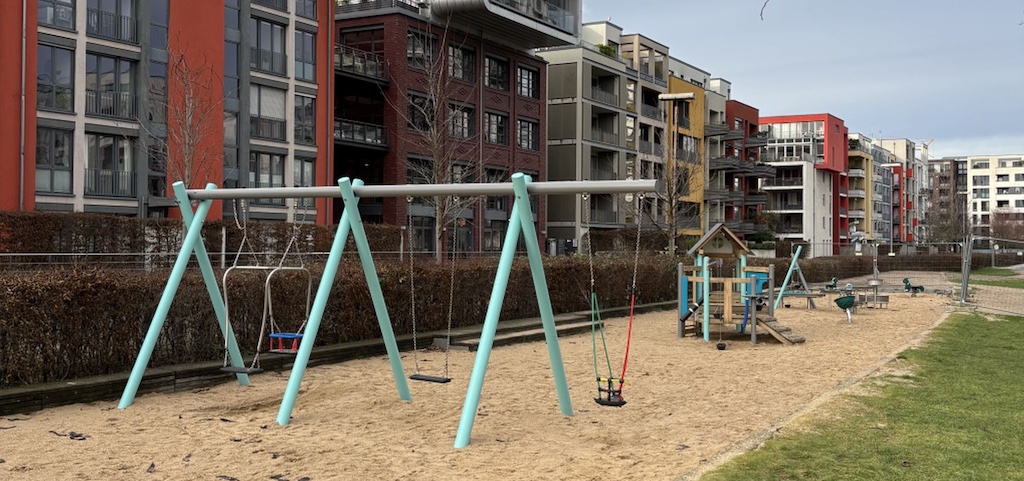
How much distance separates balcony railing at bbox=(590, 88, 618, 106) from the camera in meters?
60.9

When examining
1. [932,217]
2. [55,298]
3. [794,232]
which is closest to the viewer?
[55,298]

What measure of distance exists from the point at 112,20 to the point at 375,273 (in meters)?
27.1

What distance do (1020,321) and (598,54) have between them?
41700 millimetres

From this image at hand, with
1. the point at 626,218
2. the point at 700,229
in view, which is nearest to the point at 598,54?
the point at 626,218

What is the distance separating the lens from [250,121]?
124 feet

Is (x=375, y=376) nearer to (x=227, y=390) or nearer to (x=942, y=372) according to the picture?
(x=227, y=390)

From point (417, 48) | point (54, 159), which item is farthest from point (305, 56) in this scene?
point (54, 159)

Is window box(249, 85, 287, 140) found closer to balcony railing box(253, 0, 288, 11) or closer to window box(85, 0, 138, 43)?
balcony railing box(253, 0, 288, 11)

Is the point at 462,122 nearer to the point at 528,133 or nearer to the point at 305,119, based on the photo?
the point at 528,133

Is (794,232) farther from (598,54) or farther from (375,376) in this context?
(375,376)

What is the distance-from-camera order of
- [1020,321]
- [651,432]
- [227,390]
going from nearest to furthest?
[651,432]
[227,390]
[1020,321]

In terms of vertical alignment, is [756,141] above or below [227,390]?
above

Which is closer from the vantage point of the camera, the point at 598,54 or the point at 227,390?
the point at 227,390

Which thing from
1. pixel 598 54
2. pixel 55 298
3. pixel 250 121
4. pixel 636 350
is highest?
pixel 598 54
